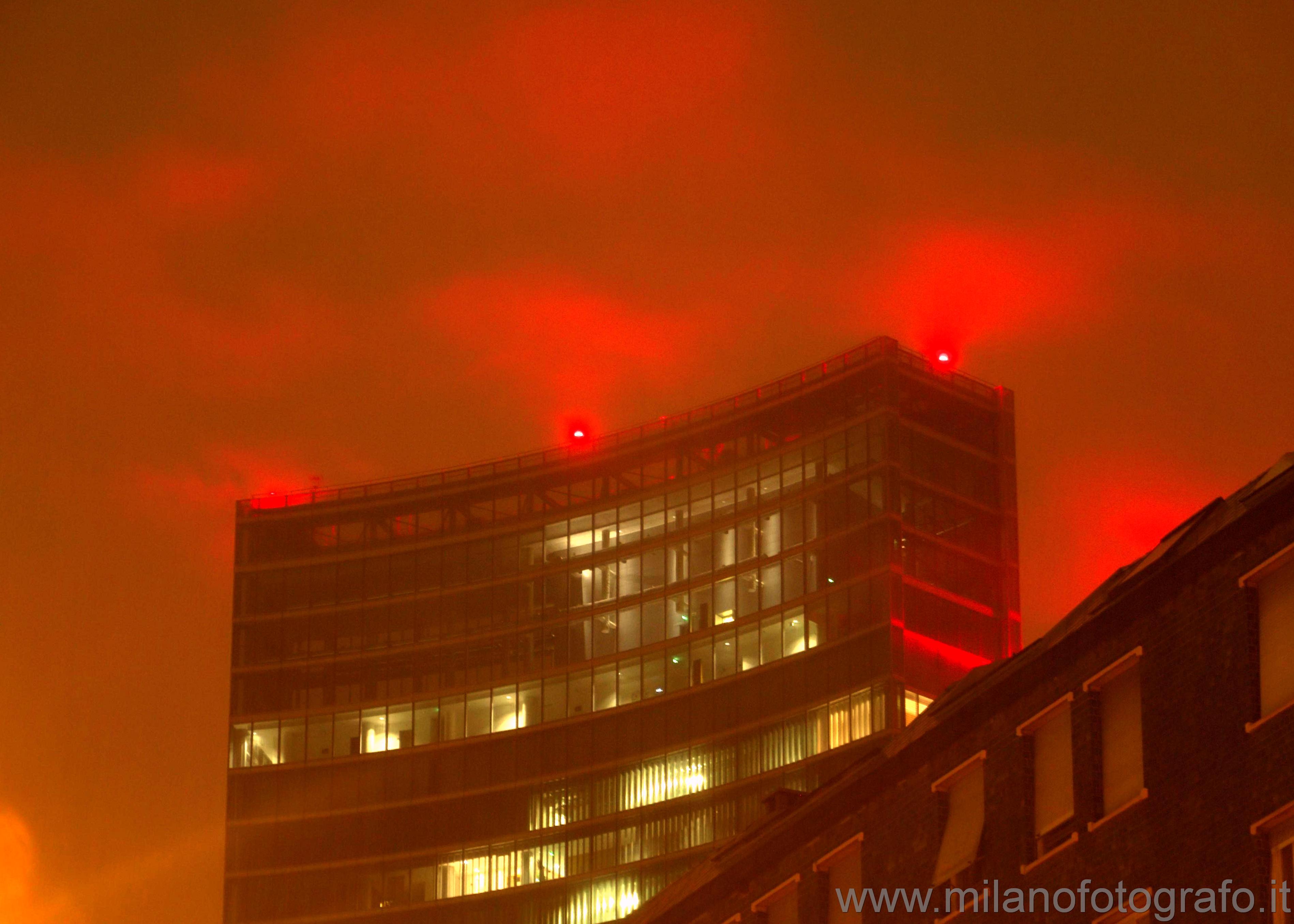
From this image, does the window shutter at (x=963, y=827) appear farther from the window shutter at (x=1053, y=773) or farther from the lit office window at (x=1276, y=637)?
the lit office window at (x=1276, y=637)

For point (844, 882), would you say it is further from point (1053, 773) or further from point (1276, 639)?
point (1276, 639)

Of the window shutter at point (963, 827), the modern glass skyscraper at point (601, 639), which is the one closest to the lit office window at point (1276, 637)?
the window shutter at point (963, 827)

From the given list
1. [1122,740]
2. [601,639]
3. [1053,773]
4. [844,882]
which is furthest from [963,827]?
[601,639]

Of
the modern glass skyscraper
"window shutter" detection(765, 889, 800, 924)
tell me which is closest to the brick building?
"window shutter" detection(765, 889, 800, 924)

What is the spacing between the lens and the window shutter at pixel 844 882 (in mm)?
45375

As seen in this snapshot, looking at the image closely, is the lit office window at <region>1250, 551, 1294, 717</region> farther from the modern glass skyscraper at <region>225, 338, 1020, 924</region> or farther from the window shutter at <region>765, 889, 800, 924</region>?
the modern glass skyscraper at <region>225, 338, 1020, 924</region>

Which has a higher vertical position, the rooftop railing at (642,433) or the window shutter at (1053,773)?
the rooftop railing at (642,433)

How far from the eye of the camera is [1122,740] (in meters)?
37.9

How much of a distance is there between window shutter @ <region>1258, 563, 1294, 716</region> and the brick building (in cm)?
3

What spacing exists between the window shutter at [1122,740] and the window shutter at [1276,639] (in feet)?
9.88

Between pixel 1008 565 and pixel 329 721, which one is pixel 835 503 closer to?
pixel 1008 565

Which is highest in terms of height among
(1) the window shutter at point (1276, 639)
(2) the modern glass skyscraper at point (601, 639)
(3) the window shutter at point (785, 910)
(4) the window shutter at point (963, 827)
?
(2) the modern glass skyscraper at point (601, 639)

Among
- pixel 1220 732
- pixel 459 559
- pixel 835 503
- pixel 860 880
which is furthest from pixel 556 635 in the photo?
pixel 1220 732

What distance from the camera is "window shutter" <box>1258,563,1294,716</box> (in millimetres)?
34156
